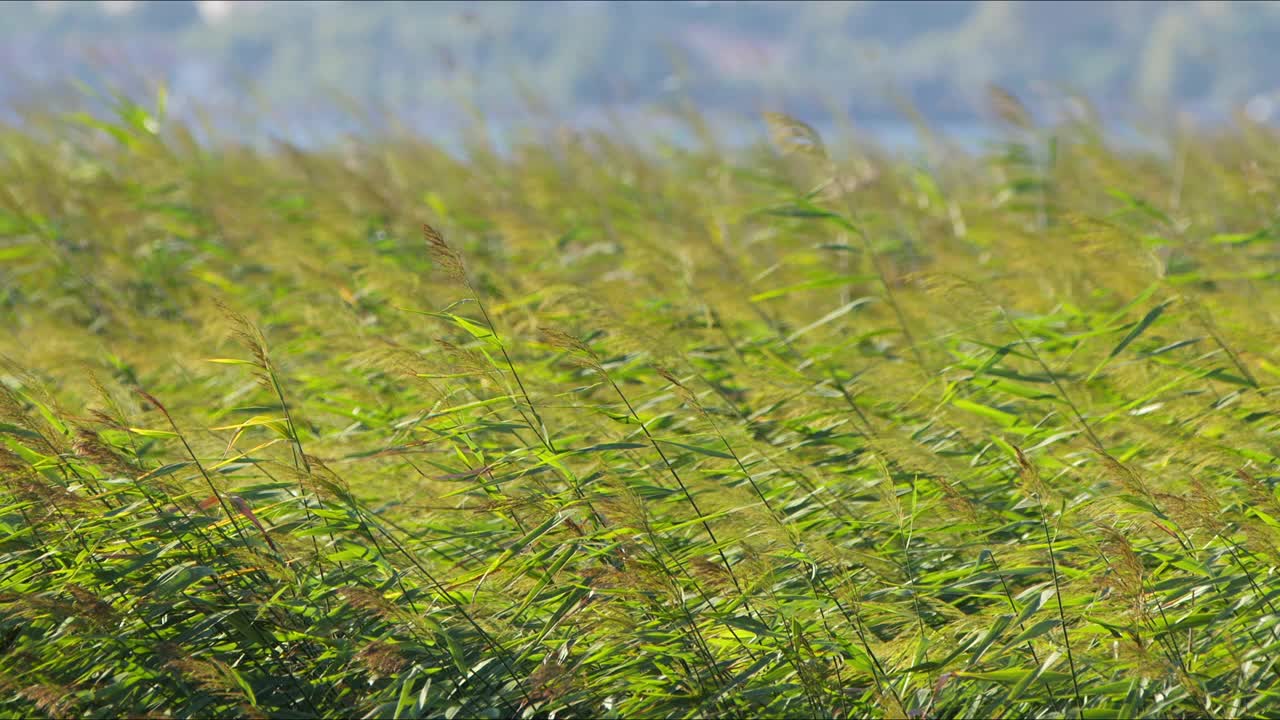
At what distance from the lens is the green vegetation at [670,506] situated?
8.15 feet

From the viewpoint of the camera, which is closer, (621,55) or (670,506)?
(670,506)

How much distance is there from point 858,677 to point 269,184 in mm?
5534

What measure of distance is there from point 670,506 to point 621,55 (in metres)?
109

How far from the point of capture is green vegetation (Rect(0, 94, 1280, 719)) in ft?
8.15

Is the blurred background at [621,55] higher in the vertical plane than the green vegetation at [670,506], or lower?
lower

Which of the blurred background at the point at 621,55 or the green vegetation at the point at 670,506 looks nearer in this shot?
the green vegetation at the point at 670,506

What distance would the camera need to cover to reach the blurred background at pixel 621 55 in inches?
297

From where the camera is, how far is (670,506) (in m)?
3.16

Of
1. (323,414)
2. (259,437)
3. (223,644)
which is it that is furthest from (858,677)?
(323,414)

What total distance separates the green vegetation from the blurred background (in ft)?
9.08

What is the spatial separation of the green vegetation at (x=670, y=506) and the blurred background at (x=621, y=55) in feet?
9.08

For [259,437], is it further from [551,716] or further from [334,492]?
[551,716]

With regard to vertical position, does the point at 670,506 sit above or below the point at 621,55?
above

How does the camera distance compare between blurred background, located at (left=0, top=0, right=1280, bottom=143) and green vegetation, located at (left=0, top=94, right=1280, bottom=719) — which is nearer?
green vegetation, located at (left=0, top=94, right=1280, bottom=719)
